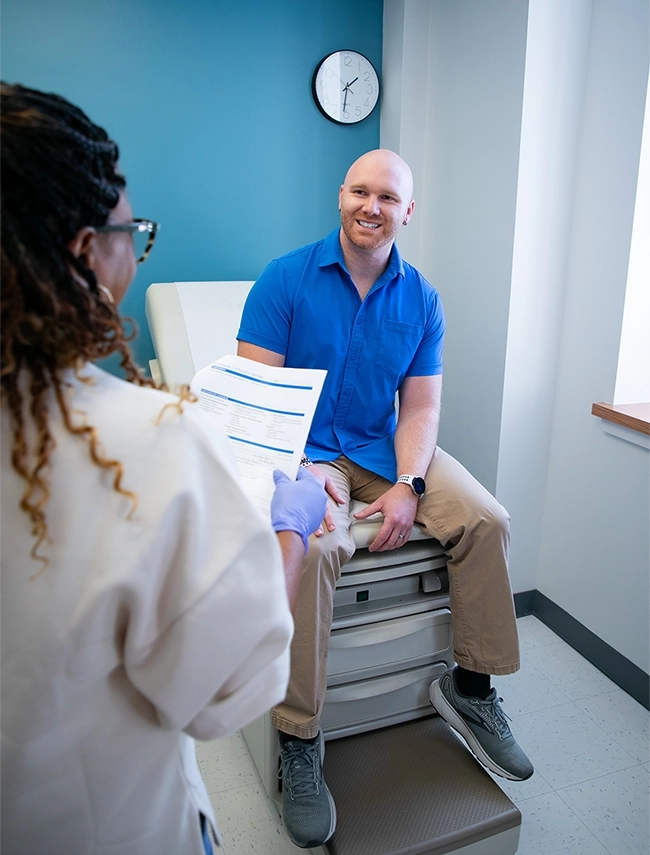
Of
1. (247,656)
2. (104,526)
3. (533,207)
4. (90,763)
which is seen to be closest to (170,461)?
(104,526)

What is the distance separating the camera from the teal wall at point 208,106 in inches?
78.8

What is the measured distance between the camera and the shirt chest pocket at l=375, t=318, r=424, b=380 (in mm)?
1621

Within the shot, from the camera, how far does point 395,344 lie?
5.33 ft

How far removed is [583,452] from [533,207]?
74cm

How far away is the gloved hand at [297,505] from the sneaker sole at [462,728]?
792 millimetres

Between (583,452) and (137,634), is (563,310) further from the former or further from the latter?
(137,634)

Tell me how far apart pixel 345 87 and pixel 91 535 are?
7.37ft

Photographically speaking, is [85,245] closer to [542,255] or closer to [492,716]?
[492,716]

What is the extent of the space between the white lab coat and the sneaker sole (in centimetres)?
99

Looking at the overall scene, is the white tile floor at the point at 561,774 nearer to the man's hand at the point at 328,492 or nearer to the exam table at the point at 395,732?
the exam table at the point at 395,732

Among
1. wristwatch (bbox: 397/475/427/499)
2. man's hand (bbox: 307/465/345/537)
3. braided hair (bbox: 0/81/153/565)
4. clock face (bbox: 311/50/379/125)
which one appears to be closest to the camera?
braided hair (bbox: 0/81/153/565)

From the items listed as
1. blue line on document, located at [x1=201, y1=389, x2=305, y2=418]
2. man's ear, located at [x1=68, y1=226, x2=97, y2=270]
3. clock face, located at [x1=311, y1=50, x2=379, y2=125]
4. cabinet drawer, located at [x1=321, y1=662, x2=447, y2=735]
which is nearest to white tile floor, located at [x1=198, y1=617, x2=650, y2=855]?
cabinet drawer, located at [x1=321, y1=662, x2=447, y2=735]

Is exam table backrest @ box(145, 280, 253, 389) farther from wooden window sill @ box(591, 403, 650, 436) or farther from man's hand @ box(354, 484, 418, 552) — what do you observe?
wooden window sill @ box(591, 403, 650, 436)

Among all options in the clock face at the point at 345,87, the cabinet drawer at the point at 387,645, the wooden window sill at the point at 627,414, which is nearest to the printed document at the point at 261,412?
the cabinet drawer at the point at 387,645
